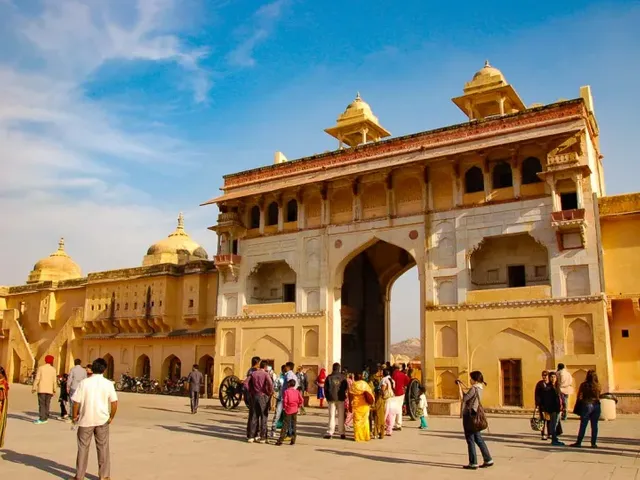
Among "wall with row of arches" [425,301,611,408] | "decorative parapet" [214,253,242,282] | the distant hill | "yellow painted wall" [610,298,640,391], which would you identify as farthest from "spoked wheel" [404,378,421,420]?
the distant hill

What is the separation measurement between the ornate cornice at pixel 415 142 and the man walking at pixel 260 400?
1206cm

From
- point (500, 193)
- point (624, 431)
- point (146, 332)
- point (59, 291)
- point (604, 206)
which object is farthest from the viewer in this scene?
point (59, 291)

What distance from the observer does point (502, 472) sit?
7.84m

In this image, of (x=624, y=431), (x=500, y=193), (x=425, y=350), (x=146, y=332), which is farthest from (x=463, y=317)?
(x=146, y=332)

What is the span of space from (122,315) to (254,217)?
10.1m

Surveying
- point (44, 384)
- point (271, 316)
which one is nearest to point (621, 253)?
point (271, 316)

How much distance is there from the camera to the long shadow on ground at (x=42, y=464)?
24.6ft

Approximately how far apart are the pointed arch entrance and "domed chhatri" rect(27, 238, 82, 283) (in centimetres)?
2068

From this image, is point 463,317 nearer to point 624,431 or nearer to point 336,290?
point 336,290

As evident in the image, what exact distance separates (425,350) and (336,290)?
13.5 ft

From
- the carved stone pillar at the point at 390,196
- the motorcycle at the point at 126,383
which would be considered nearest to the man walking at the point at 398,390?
the carved stone pillar at the point at 390,196

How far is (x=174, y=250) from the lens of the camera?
117 feet

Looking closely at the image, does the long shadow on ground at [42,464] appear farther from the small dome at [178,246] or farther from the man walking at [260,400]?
the small dome at [178,246]

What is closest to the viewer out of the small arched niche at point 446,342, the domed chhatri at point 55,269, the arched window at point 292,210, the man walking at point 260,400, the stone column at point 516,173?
the man walking at point 260,400
